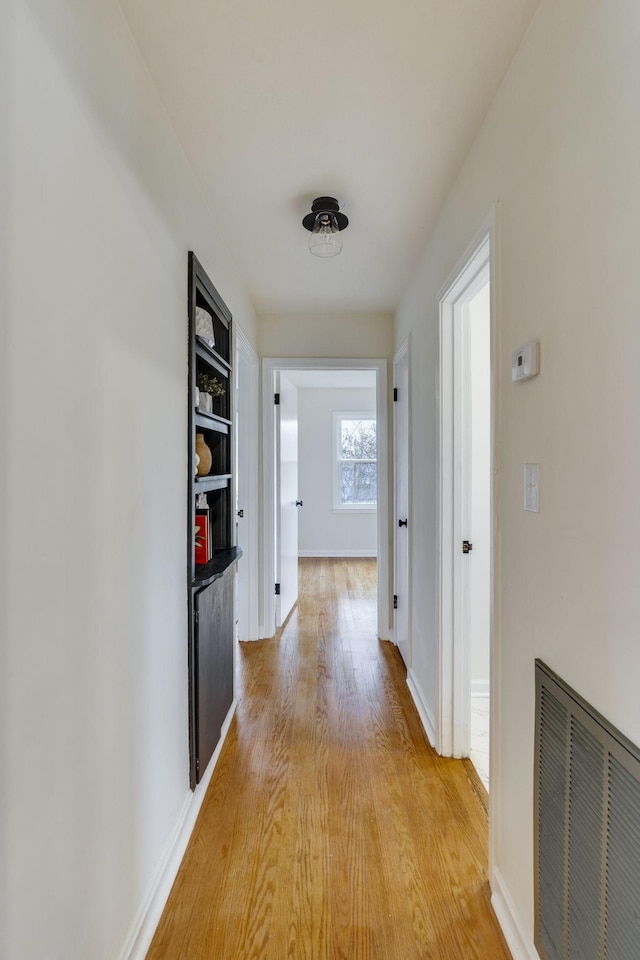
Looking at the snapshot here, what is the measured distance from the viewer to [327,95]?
1300 mm

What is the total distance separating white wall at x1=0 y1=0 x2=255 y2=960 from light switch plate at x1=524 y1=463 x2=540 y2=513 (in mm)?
1026

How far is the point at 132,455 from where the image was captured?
1.14 metres

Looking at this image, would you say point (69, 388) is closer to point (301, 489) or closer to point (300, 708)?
point (300, 708)

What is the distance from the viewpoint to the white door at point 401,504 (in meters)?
2.68

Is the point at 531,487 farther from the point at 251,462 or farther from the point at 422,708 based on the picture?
the point at 251,462

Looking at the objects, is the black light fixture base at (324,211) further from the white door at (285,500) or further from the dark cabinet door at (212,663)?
the dark cabinet door at (212,663)

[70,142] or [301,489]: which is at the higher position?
[70,142]

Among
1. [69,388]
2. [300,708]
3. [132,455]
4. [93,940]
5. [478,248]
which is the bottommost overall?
[300,708]

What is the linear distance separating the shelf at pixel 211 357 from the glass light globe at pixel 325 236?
64 centimetres

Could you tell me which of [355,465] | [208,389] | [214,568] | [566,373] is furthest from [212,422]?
[355,465]

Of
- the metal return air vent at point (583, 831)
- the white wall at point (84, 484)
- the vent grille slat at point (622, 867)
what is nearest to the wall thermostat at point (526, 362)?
the metal return air vent at point (583, 831)

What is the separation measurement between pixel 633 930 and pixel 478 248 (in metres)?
1.67

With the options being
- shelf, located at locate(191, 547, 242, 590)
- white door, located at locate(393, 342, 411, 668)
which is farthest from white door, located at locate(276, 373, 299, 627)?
shelf, located at locate(191, 547, 242, 590)

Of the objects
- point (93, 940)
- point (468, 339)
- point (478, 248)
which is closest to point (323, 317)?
point (468, 339)
